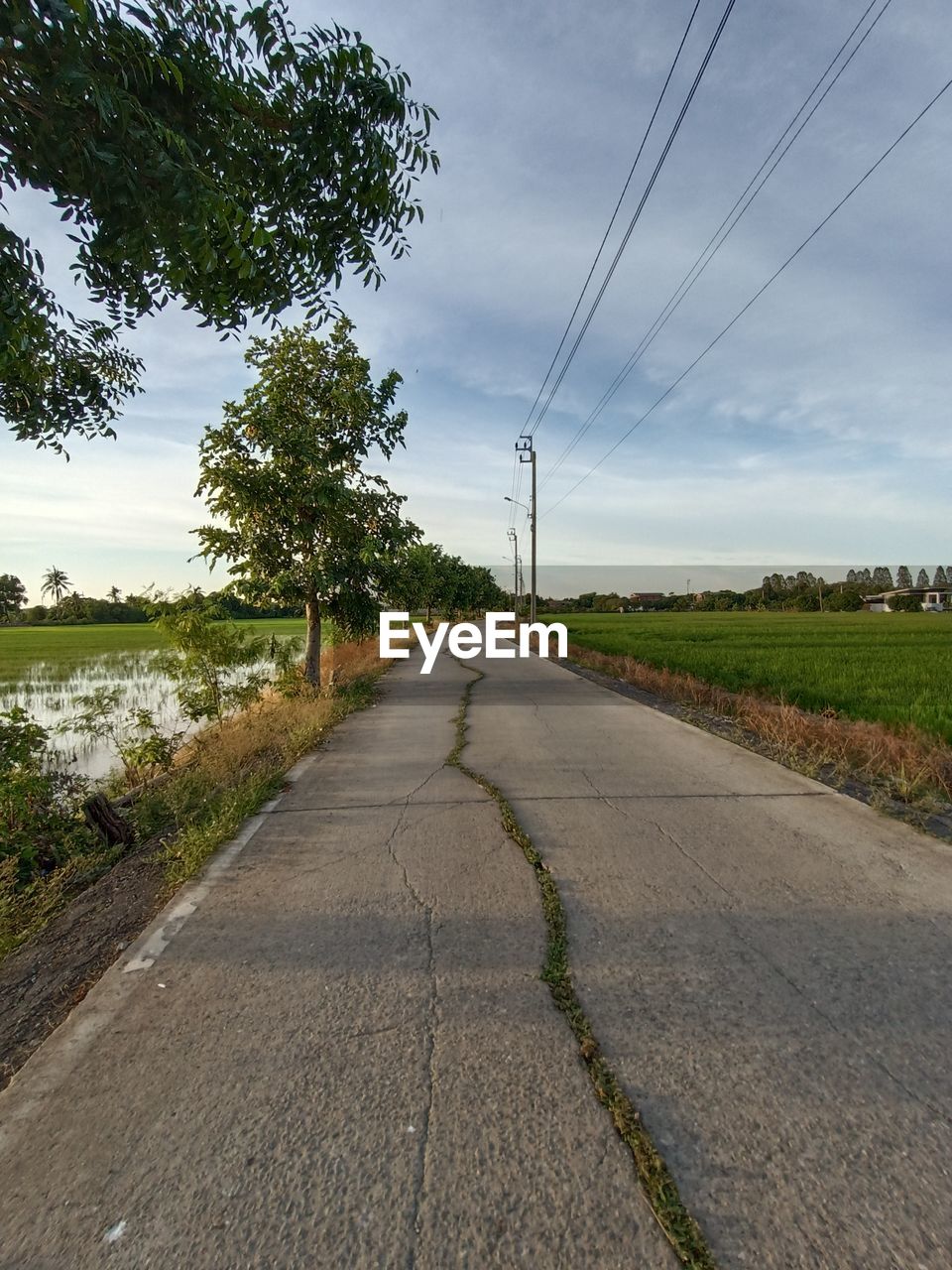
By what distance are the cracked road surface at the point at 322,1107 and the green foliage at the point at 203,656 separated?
6.22 metres

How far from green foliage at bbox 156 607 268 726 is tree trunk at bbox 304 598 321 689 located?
84.0 inches

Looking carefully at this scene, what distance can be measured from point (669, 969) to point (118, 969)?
247cm

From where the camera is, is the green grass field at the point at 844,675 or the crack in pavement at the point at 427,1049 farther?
the green grass field at the point at 844,675

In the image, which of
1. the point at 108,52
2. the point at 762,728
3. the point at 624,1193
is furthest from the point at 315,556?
the point at 624,1193

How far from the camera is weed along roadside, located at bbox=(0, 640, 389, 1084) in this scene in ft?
9.27

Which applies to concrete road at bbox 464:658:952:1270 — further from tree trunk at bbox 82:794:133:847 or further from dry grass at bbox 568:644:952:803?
tree trunk at bbox 82:794:133:847

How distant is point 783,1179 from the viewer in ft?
5.83

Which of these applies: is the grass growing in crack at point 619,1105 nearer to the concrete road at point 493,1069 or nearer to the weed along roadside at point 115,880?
the concrete road at point 493,1069

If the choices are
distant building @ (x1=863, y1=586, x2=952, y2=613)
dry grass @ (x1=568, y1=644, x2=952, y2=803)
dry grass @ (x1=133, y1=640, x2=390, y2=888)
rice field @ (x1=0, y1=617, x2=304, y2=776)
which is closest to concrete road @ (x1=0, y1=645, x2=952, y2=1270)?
dry grass @ (x1=133, y1=640, x2=390, y2=888)

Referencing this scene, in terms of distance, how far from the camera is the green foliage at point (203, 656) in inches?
358

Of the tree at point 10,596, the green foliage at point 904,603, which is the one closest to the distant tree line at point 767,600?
the green foliage at point 904,603

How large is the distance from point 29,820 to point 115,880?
4.56 feet

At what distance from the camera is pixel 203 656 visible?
934cm

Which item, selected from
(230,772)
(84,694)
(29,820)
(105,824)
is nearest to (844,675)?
(230,772)
